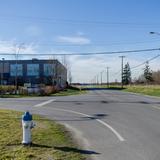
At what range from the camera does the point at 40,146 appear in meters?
10.5

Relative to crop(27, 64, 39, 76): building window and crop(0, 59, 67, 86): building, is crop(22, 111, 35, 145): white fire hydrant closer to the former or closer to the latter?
crop(0, 59, 67, 86): building

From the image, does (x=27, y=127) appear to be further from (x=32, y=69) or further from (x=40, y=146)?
(x=32, y=69)

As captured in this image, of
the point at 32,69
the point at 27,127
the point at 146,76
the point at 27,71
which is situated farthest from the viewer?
the point at 146,76

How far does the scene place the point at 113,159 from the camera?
9039 mm

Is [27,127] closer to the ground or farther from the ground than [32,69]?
closer to the ground

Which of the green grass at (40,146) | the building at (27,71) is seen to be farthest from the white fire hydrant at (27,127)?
the building at (27,71)

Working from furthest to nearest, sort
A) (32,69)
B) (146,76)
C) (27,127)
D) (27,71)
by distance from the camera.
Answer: (146,76) < (32,69) < (27,71) < (27,127)

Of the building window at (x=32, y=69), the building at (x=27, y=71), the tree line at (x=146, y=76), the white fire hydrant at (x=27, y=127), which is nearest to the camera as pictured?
the white fire hydrant at (x=27, y=127)

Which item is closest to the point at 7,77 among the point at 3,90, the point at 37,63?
the point at 37,63

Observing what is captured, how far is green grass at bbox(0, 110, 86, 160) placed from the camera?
921 cm

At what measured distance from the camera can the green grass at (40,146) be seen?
9211 millimetres

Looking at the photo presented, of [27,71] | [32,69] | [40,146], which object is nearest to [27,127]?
[40,146]

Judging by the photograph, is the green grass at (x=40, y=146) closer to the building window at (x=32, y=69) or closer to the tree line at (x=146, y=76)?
the building window at (x=32, y=69)

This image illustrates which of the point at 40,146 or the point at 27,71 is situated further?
the point at 27,71
